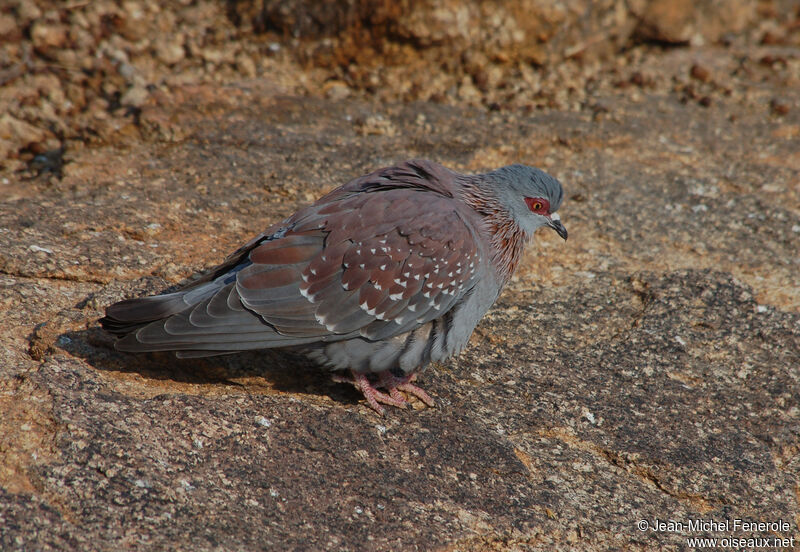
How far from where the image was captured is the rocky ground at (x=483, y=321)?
3.79m

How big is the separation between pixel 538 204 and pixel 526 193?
0.12 metres

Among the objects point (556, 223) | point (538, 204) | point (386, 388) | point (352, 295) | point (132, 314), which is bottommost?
point (386, 388)

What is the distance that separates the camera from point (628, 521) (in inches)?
160

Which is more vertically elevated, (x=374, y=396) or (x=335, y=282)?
(x=335, y=282)

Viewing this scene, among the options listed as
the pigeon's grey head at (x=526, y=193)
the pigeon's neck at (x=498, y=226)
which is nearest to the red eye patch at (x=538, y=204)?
the pigeon's grey head at (x=526, y=193)

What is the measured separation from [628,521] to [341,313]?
189 centimetres

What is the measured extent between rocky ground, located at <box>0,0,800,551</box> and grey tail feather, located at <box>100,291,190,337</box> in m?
0.29

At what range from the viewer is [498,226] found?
493cm

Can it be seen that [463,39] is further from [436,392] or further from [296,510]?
[296,510]

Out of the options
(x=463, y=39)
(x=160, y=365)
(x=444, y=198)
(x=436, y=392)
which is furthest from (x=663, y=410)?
(x=463, y=39)

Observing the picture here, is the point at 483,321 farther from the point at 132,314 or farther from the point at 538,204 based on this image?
the point at 132,314

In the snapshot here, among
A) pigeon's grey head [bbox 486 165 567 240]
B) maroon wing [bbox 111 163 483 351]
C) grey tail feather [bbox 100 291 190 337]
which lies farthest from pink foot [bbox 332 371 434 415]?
pigeon's grey head [bbox 486 165 567 240]

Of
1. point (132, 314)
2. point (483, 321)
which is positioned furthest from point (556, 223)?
point (132, 314)

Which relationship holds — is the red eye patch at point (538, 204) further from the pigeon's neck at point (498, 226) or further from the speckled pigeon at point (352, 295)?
the speckled pigeon at point (352, 295)
